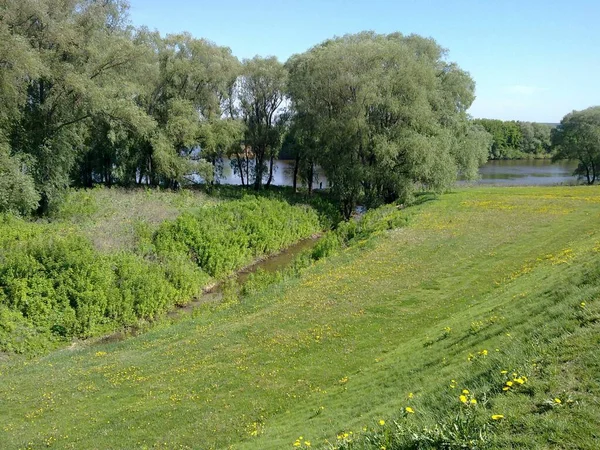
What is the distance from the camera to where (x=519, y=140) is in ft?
406

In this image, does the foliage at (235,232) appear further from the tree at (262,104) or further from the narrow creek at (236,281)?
the tree at (262,104)

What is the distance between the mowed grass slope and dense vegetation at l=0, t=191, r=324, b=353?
236 centimetres

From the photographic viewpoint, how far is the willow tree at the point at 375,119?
41.4m

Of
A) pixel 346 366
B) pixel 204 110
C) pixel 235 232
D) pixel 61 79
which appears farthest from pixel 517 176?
pixel 346 366

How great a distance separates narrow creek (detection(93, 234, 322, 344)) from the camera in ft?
71.7

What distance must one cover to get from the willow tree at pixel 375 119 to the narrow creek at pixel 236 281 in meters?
8.47

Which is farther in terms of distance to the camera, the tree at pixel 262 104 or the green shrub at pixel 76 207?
the tree at pixel 262 104

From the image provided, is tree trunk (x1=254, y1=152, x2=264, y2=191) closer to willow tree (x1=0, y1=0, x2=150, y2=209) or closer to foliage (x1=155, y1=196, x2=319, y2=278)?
foliage (x1=155, y1=196, x2=319, y2=278)

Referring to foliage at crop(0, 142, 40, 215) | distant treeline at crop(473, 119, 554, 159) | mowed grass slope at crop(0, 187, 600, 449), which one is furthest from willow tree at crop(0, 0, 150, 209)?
distant treeline at crop(473, 119, 554, 159)

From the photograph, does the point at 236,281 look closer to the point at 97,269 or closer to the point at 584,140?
the point at 97,269

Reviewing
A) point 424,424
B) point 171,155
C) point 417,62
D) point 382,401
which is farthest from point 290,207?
point 424,424

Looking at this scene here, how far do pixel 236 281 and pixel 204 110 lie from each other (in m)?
25.1

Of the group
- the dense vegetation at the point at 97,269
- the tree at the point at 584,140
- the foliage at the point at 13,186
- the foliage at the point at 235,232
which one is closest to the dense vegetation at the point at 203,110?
the foliage at the point at 13,186

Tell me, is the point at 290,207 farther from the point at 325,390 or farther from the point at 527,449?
the point at 527,449
